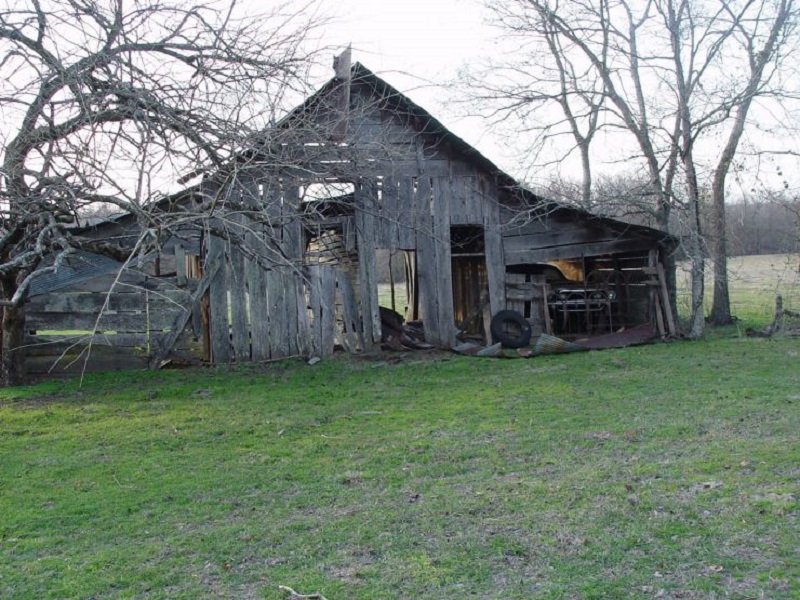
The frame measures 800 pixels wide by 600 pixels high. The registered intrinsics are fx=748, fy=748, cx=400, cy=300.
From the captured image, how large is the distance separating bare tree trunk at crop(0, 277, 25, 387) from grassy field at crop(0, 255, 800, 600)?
0.98 meters

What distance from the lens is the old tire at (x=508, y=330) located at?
1516 cm

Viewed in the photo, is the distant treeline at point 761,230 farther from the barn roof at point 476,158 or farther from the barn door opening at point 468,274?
the barn door opening at point 468,274

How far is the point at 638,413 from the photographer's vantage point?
8406 mm

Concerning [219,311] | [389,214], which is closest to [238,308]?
[219,311]

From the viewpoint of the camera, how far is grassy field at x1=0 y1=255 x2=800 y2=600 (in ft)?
14.1

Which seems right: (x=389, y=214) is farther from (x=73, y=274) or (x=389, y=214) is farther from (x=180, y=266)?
(x=73, y=274)

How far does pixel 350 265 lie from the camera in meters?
17.4

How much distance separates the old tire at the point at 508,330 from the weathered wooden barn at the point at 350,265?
0.28 meters

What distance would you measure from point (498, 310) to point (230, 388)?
639cm

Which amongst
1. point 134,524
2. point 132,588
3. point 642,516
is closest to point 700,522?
point 642,516

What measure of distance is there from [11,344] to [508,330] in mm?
9167

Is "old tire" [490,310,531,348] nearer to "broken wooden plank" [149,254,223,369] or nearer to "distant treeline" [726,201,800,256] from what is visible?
"broken wooden plank" [149,254,223,369]

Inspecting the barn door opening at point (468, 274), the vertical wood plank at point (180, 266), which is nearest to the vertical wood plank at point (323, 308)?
the vertical wood plank at point (180, 266)

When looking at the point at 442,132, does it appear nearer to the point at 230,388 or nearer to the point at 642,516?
the point at 230,388
